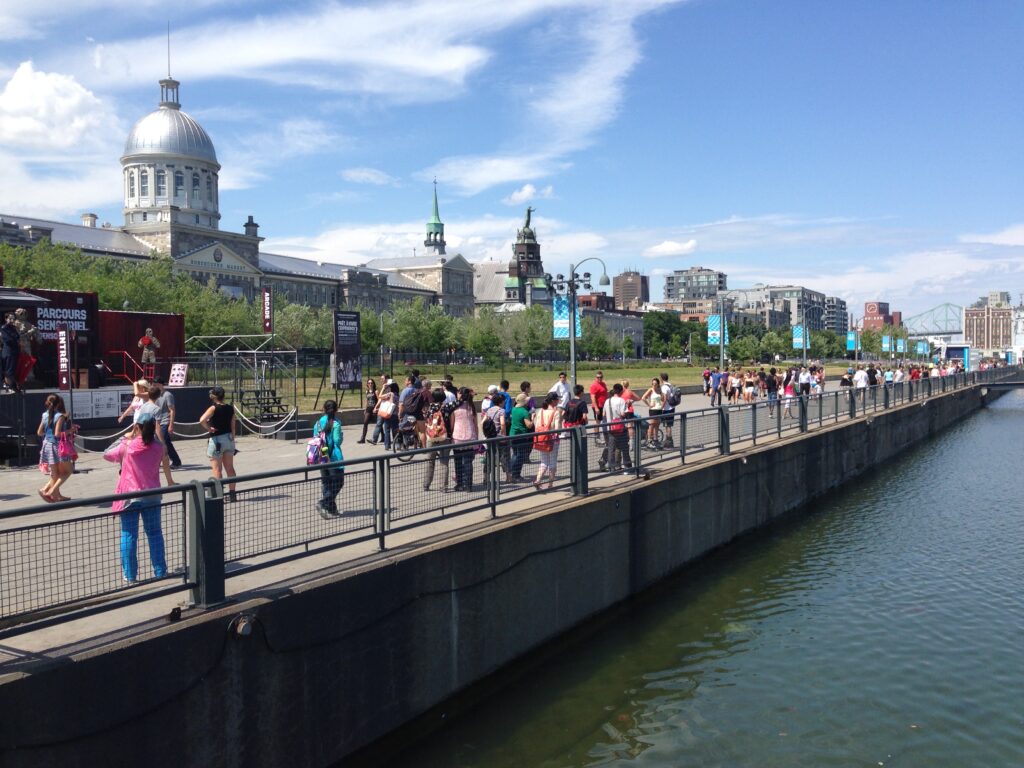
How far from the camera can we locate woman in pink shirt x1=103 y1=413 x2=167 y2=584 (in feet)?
22.3

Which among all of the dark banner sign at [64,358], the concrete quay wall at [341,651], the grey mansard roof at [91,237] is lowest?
the concrete quay wall at [341,651]

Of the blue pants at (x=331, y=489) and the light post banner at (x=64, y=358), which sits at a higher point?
the light post banner at (x=64, y=358)

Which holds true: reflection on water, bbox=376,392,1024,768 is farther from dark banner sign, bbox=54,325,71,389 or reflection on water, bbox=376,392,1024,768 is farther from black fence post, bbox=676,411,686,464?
dark banner sign, bbox=54,325,71,389

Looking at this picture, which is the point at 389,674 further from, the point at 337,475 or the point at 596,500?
the point at 596,500

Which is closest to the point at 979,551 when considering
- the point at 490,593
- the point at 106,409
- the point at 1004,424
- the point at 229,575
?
the point at 490,593

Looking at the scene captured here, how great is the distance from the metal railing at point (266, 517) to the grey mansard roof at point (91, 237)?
90.0 metres

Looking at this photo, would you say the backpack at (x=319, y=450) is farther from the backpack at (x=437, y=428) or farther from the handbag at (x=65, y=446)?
the handbag at (x=65, y=446)

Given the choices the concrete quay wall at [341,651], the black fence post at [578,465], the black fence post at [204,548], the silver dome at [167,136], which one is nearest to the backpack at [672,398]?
the concrete quay wall at [341,651]

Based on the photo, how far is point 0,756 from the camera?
208 inches

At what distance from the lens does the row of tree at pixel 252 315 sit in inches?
2181

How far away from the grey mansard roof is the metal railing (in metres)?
90.0

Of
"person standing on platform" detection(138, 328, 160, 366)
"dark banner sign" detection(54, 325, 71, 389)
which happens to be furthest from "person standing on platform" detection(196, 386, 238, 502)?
"person standing on platform" detection(138, 328, 160, 366)

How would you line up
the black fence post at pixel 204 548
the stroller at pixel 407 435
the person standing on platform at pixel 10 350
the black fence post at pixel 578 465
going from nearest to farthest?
the black fence post at pixel 204 548, the black fence post at pixel 578 465, the stroller at pixel 407 435, the person standing on platform at pixel 10 350

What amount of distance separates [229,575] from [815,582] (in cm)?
1086
